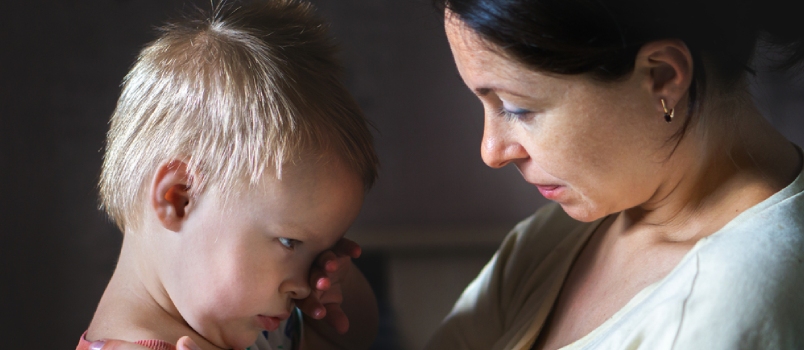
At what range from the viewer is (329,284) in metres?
0.84

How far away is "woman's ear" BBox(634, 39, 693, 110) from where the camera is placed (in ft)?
1.83

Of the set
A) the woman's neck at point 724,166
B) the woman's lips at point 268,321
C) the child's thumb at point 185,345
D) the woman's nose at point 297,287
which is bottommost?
the woman's lips at point 268,321

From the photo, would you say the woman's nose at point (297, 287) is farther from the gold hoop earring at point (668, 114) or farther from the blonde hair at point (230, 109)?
the gold hoop earring at point (668, 114)

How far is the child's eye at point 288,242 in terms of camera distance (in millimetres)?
791

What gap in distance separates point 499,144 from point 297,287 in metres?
0.33

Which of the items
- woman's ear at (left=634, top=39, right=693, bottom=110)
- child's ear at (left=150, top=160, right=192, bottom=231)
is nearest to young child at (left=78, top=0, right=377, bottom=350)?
child's ear at (left=150, top=160, right=192, bottom=231)

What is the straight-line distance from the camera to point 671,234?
0.71m

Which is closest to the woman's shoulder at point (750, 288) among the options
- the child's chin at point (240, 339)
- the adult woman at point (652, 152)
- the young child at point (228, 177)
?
the adult woman at point (652, 152)

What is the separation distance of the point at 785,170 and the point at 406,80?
0.97 metres

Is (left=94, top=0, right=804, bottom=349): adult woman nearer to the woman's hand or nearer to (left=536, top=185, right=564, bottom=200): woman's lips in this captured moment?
(left=536, top=185, right=564, bottom=200): woman's lips

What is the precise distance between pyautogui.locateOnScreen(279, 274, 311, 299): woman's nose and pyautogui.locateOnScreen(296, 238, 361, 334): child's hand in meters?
0.01

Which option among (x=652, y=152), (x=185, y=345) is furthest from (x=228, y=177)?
(x=652, y=152)

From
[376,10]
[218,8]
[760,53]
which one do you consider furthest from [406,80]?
[760,53]

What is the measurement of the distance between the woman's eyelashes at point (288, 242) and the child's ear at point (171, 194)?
120 millimetres
